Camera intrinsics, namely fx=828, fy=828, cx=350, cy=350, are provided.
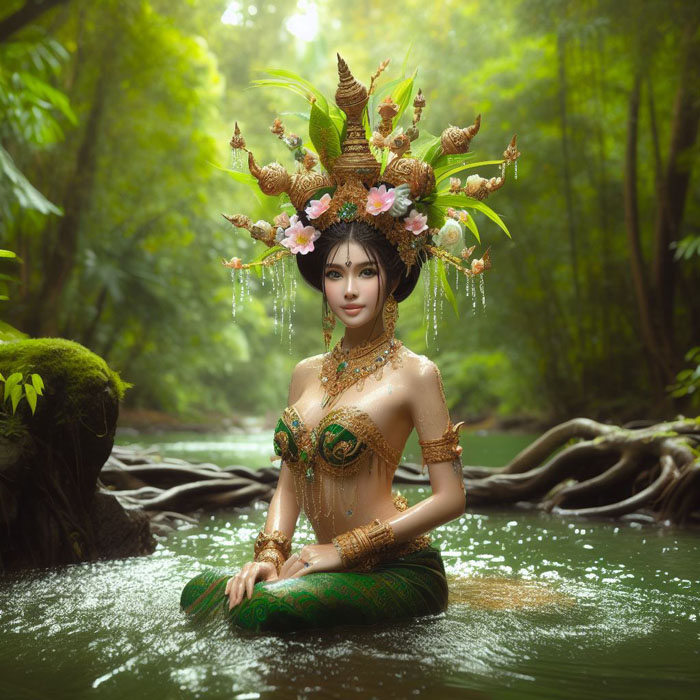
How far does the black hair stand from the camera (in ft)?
12.2

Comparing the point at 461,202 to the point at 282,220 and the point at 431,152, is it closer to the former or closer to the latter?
the point at 431,152

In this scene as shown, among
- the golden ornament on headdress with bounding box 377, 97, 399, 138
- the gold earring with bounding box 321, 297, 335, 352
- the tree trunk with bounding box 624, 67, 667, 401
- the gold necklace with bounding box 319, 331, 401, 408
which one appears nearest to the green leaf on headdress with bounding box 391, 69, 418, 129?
the golden ornament on headdress with bounding box 377, 97, 399, 138

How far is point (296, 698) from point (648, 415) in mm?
13855

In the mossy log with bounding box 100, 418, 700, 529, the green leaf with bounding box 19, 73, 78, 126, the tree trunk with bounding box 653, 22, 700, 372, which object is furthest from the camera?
the tree trunk with bounding box 653, 22, 700, 372

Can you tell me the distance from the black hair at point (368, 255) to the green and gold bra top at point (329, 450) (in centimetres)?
62

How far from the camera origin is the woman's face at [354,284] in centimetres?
370

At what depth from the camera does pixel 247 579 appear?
327 cm

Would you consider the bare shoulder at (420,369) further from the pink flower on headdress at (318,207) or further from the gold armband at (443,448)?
Answer: the pink flower on headdress at (318,207)

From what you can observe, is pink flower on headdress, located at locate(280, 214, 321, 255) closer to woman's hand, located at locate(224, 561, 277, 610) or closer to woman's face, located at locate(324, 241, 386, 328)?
woman's face, located at locate(324, 241, 386, 328)

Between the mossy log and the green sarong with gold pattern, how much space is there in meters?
3.25

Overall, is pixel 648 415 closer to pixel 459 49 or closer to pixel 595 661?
pixel 459 49

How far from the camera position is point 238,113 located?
28734 mm

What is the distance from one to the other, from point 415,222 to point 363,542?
1.41m

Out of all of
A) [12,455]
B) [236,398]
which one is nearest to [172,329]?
[236,398]
